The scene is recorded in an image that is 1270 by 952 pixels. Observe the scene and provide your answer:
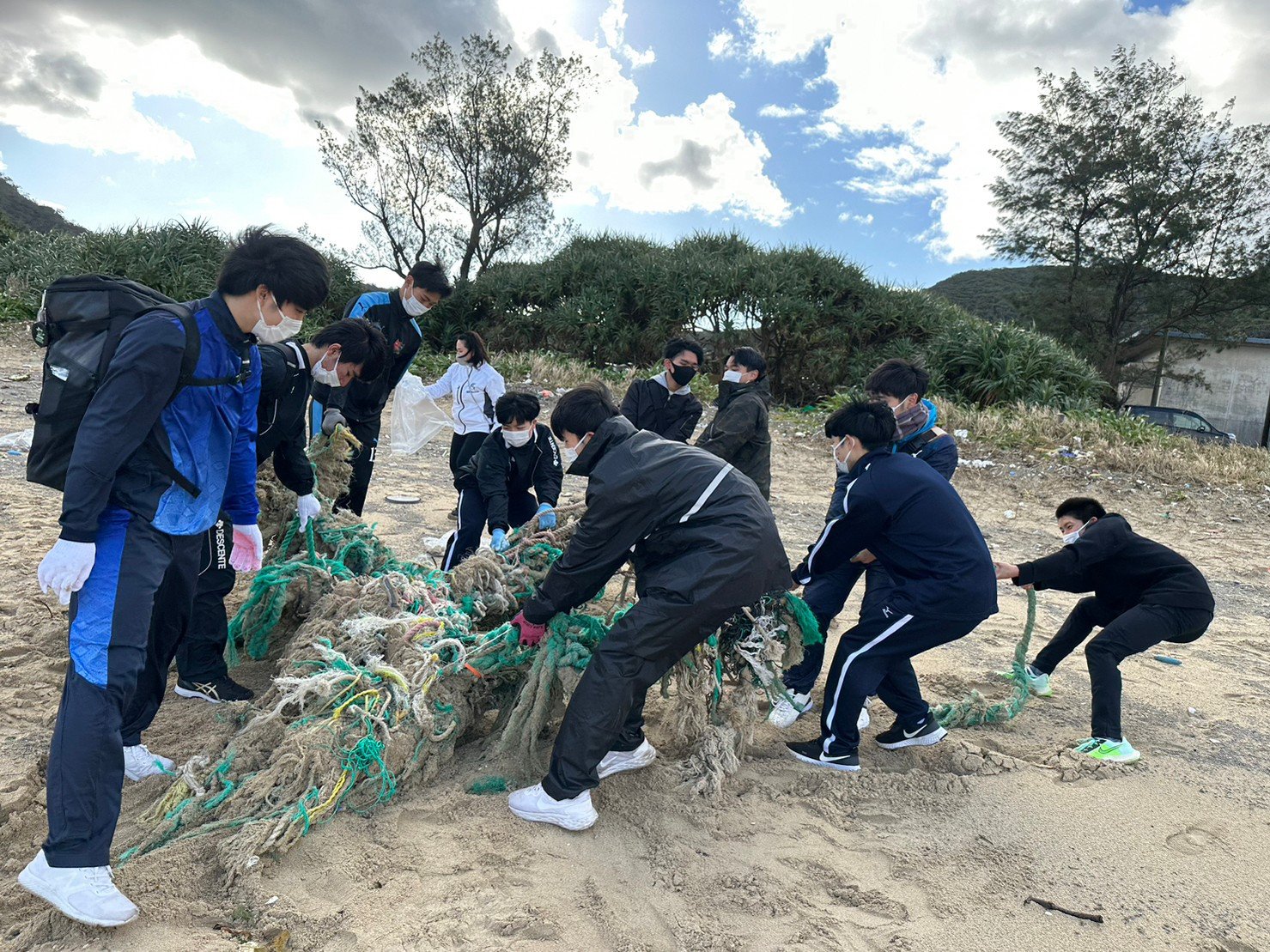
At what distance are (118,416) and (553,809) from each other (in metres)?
1.63

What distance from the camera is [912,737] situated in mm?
3314

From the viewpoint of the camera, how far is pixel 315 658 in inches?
109

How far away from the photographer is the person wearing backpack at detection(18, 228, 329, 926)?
1885 mm

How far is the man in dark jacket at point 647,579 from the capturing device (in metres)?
2.49

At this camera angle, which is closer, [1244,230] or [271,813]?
[271,813]

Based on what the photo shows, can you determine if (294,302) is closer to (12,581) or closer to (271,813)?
(271,813)

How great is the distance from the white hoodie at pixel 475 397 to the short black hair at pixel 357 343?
1.71m

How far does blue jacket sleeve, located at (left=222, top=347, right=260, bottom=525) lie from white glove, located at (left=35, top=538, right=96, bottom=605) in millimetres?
593

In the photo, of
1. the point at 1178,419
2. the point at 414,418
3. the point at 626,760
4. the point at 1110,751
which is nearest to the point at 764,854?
the point at 626,760

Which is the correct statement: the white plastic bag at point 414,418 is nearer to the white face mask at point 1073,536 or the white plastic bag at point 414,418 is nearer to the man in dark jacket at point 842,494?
the man in dark jacket at point 842,494

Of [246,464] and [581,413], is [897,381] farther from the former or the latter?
[246,464]

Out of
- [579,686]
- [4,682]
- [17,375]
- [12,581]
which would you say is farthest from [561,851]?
[17,375]

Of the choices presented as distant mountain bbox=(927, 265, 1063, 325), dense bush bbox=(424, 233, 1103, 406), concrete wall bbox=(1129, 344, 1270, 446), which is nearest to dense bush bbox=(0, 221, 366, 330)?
dense bush bbox=(424, 233, 1103, 406)

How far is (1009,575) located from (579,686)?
1.95 metres
